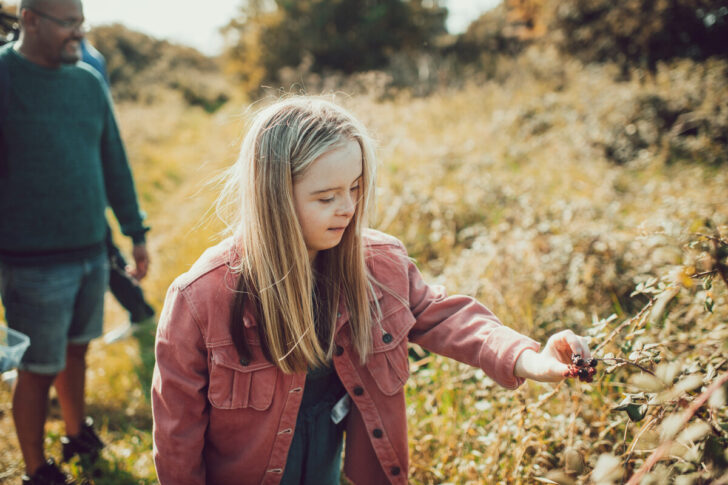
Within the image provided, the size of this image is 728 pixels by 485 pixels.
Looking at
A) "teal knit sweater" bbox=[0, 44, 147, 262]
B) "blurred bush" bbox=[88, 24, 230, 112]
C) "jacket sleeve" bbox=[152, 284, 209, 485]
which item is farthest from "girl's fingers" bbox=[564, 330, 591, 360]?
"blurred bush" bbox=[88, 24, 230, 112]

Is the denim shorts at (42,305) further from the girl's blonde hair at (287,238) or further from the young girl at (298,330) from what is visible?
the girl's blonde hair at (287,238)

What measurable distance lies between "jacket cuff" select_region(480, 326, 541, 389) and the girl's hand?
2 cm

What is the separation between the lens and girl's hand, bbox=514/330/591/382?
125cm

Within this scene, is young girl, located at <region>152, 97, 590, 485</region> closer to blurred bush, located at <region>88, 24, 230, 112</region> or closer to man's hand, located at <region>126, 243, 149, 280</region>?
man's hand, located at <region>126, 243, 149, 280</region>

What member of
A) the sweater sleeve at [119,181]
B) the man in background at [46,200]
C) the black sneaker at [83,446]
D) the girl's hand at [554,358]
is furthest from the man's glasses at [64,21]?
the girl's hand at [554,358]

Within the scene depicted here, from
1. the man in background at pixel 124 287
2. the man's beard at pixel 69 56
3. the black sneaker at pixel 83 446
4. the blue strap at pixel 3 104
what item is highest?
the man's beard at pixel 69 56

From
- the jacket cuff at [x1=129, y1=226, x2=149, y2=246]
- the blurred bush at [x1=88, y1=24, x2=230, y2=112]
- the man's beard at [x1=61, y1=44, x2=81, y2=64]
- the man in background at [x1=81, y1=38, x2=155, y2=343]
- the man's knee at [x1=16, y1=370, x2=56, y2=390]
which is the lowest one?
the man's knee at [x1=16, y1=370, x2=56, y2=390]

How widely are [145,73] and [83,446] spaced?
23.1 meters

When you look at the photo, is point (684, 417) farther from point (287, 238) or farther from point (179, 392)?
point (179, 392)

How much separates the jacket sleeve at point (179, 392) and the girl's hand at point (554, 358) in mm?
994

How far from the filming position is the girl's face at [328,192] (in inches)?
55.4

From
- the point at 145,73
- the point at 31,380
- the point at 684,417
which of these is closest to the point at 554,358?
the point at 684,417

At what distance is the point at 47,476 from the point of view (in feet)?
7.55

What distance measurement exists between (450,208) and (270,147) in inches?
108
